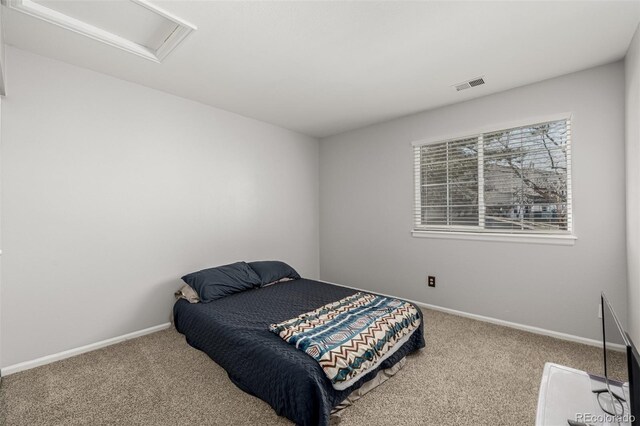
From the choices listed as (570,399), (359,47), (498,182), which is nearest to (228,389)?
(570,399)

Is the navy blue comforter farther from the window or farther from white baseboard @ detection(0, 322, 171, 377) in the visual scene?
the window

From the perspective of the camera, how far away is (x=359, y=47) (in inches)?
87.5

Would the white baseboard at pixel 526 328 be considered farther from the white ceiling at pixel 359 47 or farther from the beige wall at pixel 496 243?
the white ceiling at pixel 359 47

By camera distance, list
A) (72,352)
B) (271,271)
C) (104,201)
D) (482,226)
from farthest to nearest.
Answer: (271,271), (482,226), (104,201), (72,352)

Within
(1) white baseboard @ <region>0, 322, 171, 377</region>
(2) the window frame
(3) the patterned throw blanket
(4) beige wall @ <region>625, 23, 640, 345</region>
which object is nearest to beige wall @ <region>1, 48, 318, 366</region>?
(1) white baseboard @ <region>0, 322, 171, 377</region>

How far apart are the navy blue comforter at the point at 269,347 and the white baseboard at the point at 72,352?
343 millimetres

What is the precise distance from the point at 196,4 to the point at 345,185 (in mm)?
3022

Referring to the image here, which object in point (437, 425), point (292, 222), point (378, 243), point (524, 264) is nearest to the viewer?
point (437, 425)

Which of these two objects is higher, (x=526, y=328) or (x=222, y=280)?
(x=222, y=280)

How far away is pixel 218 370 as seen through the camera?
2.20 m

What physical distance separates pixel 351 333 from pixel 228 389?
92 cm

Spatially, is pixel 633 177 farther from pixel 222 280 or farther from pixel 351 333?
pixel 222 280

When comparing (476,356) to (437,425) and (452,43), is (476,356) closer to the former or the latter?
(437,425)

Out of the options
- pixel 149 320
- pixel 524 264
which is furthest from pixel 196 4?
pixel 524 264
